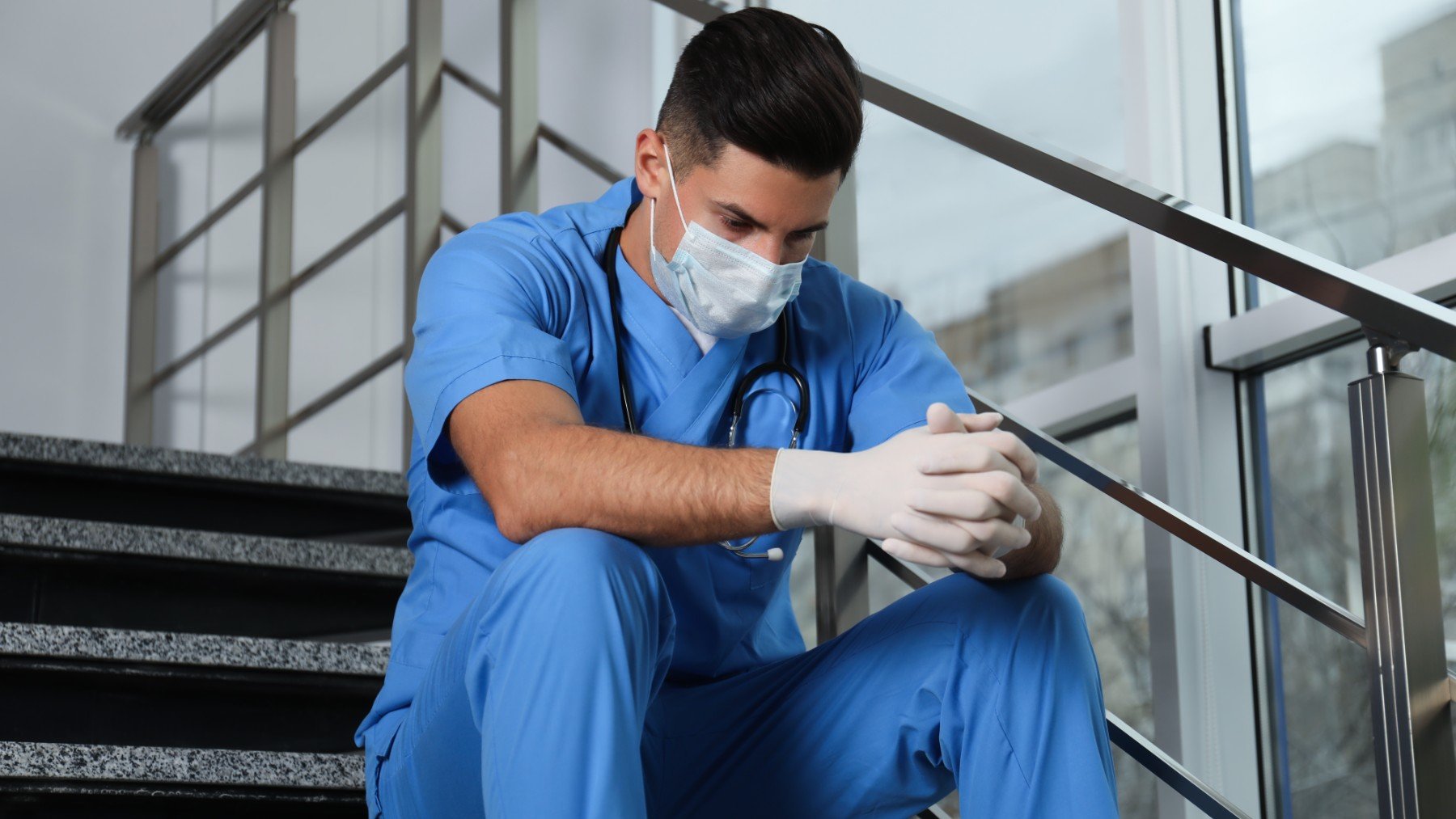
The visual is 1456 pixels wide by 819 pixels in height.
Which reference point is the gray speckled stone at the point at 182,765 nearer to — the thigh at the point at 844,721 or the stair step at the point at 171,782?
the stair step at the point at 171,782

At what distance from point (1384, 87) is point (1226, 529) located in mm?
496

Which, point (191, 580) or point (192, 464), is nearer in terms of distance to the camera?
point (191, 580)

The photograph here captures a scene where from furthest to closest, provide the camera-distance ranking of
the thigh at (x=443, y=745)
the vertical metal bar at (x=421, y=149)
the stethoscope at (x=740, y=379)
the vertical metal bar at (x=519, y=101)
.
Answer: the vertical metal bar at (x=421, y=149), the vertical metal bar at (x=519, y=101), the stethoscope at (x=740, y=379), the thigh at (x=443, y=745)

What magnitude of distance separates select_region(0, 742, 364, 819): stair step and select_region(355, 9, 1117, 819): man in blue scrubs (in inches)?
7.8

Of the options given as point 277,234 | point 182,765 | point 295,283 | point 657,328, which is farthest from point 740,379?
point 277,234

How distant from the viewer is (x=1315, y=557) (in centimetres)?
147

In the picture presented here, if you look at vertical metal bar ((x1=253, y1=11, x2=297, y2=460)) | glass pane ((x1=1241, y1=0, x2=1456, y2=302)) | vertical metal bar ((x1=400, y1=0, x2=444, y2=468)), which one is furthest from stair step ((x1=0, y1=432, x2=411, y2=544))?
glass pane ((x1=1241, y1=0, x2=1456, y2=302))

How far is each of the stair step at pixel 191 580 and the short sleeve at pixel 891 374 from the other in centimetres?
70

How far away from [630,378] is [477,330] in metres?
0.17

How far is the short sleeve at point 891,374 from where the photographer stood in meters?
1.12

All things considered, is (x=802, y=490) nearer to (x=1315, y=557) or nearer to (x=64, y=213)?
(x=1315, y=557)

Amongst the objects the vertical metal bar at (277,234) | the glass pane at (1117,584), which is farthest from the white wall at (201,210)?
the glass pane at (1117,584)

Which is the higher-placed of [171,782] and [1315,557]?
[1315,557]

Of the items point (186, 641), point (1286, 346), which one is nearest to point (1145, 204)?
point (1286, 346)
